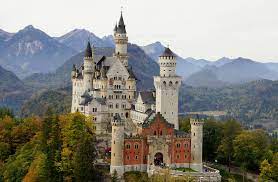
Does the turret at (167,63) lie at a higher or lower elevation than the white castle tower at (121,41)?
lower

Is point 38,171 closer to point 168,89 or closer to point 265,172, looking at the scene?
point 168,89

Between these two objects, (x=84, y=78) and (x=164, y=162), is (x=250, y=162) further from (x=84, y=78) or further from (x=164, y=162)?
(x=84, y=78)

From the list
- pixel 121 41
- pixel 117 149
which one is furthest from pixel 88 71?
pixel 117 149

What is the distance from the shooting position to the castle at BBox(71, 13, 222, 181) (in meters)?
90.0

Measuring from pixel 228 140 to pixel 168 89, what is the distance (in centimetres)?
1914

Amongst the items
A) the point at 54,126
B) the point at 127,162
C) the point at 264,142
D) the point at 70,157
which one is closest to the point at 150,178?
the point at 127,162

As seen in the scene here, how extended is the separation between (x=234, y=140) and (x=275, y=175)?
13087 mm

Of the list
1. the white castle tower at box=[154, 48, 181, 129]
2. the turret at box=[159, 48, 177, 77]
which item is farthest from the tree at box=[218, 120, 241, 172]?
the turret at box=[159, 48, 177, 77]

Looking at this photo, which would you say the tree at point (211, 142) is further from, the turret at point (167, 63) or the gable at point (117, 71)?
the gable at point (117, 71)

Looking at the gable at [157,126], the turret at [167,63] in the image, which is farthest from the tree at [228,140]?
the turret at [167,63]

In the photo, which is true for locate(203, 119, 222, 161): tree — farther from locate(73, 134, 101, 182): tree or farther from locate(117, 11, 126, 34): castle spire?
locate(73, 134, 101, 182): tree

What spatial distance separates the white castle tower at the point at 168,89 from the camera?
98.1 meters

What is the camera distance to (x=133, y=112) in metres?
106

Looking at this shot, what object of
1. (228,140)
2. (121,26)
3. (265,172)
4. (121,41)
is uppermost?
(121,26)
